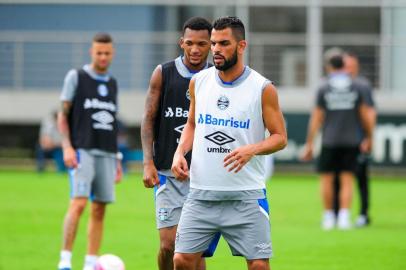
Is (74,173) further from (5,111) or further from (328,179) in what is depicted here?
(5,111)

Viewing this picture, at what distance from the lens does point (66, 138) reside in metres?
12.1

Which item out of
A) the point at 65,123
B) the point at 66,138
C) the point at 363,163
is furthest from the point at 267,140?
the point at 363,163

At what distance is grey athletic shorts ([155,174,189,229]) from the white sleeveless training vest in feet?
3.76

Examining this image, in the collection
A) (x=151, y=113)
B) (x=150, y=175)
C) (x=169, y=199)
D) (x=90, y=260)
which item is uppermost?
(x=151, y=113)

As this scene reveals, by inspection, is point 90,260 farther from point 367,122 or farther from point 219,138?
point 367,122

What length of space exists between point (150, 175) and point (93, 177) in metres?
2.76

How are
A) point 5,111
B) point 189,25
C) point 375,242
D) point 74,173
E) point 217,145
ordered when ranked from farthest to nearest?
point 5,111 → point 375,242 → point 74,173 → point 189,25 → point 217,145

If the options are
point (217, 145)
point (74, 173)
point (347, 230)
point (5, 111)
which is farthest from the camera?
point (5, 111)

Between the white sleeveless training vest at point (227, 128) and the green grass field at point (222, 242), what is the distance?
Result: 3.90 metres

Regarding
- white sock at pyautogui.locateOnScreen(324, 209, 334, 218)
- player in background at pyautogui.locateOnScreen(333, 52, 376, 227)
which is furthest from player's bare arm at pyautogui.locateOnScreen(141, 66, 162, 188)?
player in background at pyautogui.locateOnScreen(333, 52, 376, 227)

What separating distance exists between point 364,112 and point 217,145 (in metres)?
9.23

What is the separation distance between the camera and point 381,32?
33.1 m

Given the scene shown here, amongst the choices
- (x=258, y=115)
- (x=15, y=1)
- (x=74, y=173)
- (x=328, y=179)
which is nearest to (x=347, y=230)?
(x=328, y=179)

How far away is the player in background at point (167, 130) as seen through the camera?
9727 millimetres
